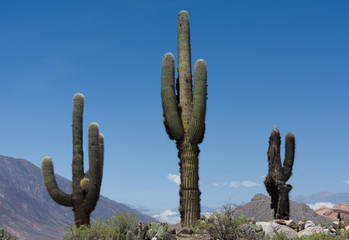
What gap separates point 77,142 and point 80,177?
1.50 m

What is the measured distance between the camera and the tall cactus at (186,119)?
18.0 metres

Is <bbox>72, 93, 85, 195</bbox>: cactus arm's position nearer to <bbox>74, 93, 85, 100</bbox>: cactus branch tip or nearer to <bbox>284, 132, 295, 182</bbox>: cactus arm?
<bbox>74, 93, 85, 100</bbox>: cactus branch tip

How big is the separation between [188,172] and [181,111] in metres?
2.30

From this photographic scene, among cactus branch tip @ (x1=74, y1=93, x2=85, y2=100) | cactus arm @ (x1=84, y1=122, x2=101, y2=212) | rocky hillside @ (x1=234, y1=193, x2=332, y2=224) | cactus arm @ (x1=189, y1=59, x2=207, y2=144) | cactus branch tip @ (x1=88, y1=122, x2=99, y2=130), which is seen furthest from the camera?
rocky hillside @ (x1=234, y1=193, x2=332, y2=224)

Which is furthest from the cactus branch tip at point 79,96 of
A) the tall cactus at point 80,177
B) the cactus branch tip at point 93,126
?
the cactus branch tip at point 93,126

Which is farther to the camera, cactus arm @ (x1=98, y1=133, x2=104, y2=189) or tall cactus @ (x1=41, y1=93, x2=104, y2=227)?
cactus arm @ (x1=98, y1=133, x2=104, y2=189)

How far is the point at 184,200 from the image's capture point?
1792cm

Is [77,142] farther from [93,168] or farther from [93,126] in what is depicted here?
[93,168]

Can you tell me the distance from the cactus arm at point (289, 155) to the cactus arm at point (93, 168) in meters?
8.01

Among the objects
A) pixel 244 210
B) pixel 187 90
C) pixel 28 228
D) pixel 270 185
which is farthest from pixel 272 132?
pixel 28 228

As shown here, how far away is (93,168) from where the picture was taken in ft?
69.1

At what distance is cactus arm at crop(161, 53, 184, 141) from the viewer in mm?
18266

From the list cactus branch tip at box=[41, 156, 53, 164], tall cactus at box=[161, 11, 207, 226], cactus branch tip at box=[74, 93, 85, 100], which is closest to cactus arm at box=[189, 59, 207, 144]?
tall cactus at box=[161, 11, 207, 226]

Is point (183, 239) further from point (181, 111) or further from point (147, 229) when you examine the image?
point (181, 111)
